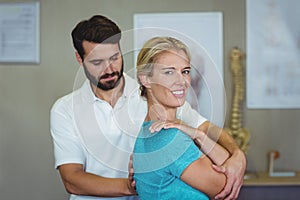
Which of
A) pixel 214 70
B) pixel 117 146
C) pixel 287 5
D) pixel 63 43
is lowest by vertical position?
pixel 117 146

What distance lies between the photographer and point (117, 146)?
1569 millimetres

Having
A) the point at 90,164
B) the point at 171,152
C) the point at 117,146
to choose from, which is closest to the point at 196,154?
the point at 171,152

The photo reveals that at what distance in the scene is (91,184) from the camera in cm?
163

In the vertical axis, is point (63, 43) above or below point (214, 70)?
above

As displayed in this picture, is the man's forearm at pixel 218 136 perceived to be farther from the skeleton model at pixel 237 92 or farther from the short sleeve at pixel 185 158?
the skeleton model at pixel 237 92

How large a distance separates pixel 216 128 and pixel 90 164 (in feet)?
1.74

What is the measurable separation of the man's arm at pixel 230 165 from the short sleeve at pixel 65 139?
483mm

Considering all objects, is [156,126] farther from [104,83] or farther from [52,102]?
[52,102]

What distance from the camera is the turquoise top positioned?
1222 mm

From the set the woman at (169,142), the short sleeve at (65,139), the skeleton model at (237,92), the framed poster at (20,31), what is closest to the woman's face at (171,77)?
the woman at (169,142)

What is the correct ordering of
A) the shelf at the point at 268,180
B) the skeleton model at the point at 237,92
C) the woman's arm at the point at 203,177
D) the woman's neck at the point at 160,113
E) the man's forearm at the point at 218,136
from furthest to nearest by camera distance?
the skeleton model at the point at 237,92 → the shelf at the point at 268,180 → the man's forearm at the point at 218,136 → the woman's neck at the point at 160,113 → the woman's arm at the point at 203,177

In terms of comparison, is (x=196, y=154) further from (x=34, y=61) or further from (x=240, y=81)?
(x=34, y=61)

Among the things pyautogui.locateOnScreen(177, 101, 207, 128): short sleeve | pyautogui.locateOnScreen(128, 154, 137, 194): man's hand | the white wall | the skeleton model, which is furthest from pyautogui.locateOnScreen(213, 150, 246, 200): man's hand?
the white wall

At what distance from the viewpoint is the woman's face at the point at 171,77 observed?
4.18 feet
